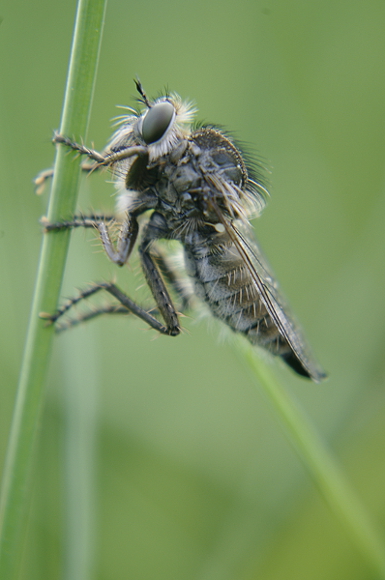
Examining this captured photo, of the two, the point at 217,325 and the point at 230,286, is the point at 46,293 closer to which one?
the point at 230,286

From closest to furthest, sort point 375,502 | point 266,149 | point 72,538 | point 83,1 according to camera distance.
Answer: point 83,1, point 72,538, point 375,502, point 266,149

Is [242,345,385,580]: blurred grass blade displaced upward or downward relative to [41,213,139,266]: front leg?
downward

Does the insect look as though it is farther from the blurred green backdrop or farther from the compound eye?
the blurred green backdrop

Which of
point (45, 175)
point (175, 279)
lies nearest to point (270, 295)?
point (175, 279)

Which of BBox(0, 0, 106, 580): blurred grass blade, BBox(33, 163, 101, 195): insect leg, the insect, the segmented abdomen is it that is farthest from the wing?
BBox(0, 0, 106, 580): blurred grass blade

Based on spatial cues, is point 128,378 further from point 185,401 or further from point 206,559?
point 206,559

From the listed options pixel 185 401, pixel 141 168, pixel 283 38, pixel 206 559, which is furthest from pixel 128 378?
pixel 283 38

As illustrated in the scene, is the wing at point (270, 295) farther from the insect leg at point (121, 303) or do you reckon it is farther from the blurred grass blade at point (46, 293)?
the blurred grass blade at point (46, 293)

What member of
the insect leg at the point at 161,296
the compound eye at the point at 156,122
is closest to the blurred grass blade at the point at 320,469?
the insect leg at the point at 161,296
